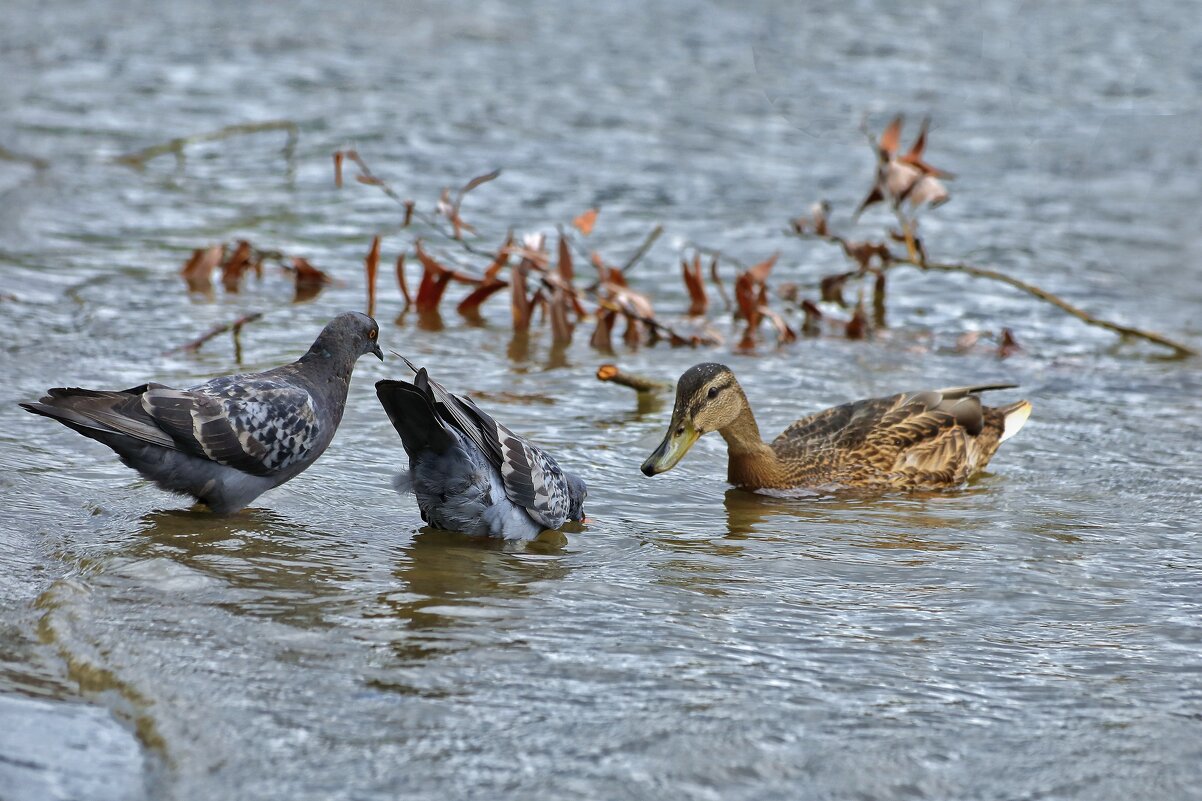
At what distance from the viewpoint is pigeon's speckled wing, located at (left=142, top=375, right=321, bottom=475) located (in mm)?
5699

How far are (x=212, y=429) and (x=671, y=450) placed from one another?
201 cm

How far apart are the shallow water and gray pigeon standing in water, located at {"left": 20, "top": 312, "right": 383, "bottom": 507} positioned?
199mm

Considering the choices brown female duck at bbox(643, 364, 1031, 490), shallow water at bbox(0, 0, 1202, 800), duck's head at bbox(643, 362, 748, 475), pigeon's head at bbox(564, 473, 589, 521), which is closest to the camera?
shallow water at bbox(0, 0, 1202, 800)

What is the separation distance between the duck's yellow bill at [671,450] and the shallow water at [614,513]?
17 centimetres

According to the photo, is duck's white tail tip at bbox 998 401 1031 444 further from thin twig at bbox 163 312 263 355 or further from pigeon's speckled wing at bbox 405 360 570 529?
thin twig at bbox 163 312 263 355

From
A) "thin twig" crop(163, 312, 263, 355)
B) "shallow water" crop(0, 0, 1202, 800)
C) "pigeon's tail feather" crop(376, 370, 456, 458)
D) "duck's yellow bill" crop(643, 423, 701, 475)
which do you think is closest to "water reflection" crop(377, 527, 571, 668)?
"shallow water" crop(0, 0, 1202, 800)

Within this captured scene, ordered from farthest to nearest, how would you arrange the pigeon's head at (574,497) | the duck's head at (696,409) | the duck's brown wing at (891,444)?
the duck's brown wing at (891,444)
the duck's head at (696,409)
the pigeon's head at (574,497)

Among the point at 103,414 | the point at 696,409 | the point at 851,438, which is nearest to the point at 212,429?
the point at 103,414

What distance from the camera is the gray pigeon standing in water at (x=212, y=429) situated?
5559 millimetres

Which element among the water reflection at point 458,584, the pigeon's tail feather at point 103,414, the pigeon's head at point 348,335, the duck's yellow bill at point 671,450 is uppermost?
the pigeon's head at point 348,335

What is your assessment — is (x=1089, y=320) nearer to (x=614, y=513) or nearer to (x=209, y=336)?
(x=614, y=513)

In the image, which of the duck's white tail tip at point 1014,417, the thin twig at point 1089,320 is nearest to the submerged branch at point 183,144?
the thin twig at point 1089,320

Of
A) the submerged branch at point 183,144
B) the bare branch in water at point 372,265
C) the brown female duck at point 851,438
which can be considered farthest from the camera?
the submerged branch at point 183,144

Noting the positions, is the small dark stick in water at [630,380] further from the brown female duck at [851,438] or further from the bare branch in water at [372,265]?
the bare branch in water at [372,265]
